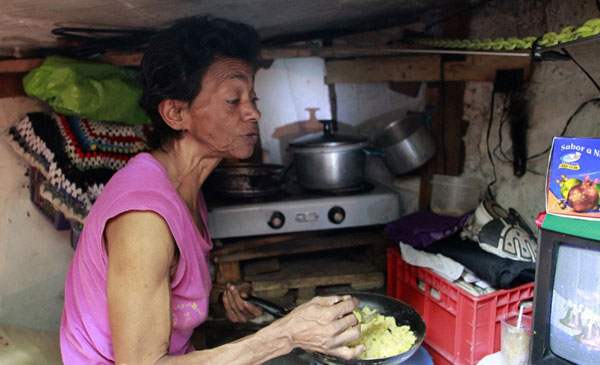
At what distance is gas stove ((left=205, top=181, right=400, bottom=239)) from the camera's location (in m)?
2.33

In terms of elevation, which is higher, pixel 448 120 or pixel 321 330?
pixel 448 120

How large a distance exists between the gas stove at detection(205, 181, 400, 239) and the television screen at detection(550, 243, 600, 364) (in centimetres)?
122

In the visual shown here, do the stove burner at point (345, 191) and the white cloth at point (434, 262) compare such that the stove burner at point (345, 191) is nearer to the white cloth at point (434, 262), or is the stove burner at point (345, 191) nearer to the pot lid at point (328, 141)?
the pot lid at point (328, 141)

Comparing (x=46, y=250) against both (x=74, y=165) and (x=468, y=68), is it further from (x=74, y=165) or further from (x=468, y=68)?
(x=468, y=68)

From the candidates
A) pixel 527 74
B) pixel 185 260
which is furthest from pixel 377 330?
pixel 527 74

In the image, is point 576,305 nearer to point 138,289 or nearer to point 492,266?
point 492,266

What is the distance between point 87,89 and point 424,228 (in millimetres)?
1606

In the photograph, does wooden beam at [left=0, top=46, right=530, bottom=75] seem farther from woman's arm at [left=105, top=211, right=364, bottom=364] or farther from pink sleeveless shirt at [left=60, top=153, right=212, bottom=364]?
woman's arm at [left=105, top=211, right=364, bottom=364]

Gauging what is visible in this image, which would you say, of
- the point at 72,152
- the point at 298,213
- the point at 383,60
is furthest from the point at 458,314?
the point at 72,152

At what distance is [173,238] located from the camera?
1.35 metres

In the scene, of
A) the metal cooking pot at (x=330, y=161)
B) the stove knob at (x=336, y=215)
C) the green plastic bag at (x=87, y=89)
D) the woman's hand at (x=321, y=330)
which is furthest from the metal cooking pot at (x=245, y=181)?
the woman's hand at (x=321, y=330)

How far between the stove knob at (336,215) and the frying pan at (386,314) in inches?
19.9

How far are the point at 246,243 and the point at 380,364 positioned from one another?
1.16 meters

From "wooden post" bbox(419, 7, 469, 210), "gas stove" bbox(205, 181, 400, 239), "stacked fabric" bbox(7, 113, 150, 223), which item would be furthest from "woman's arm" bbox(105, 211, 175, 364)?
"wooden post" bbox(419, 7, 469, 210)
